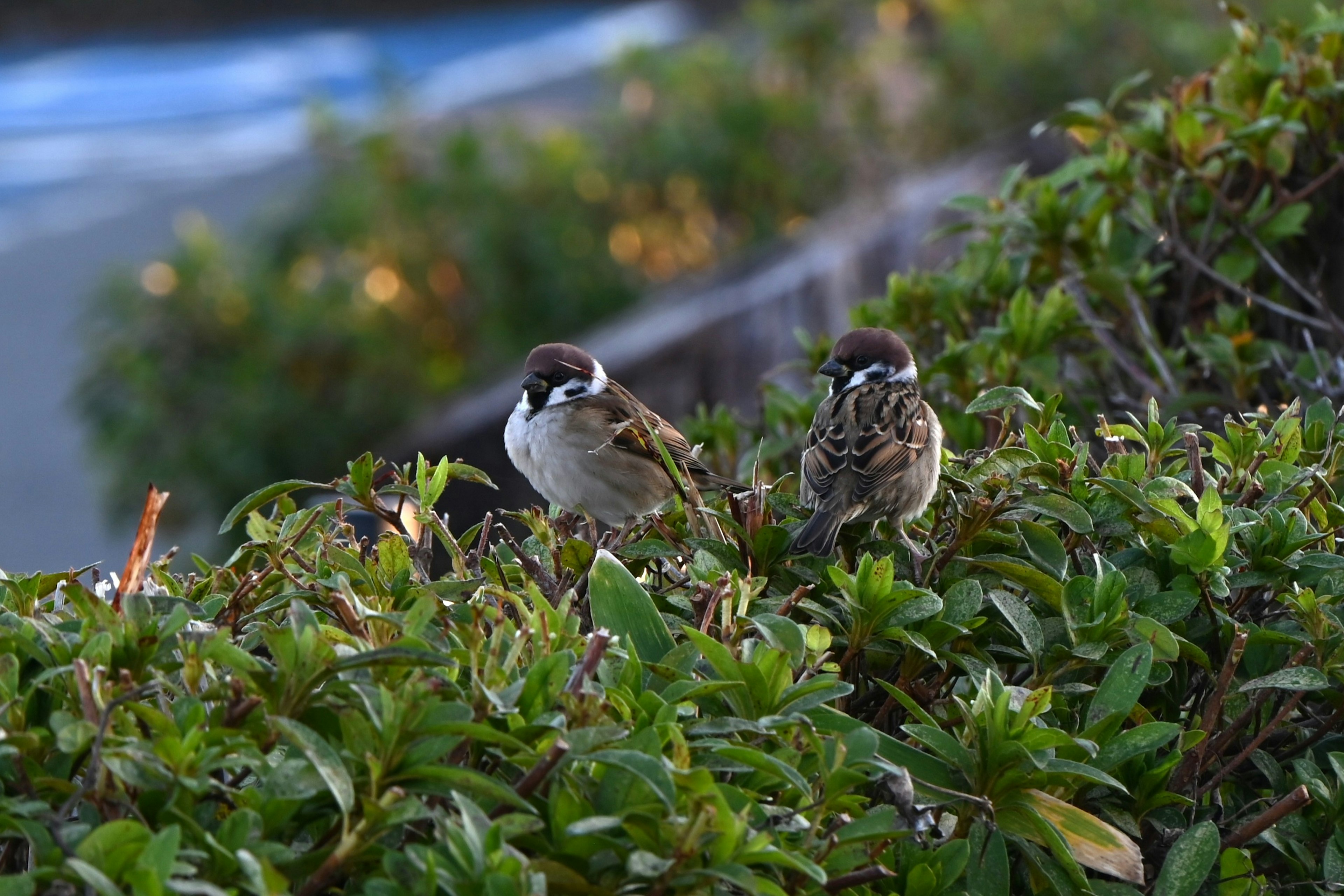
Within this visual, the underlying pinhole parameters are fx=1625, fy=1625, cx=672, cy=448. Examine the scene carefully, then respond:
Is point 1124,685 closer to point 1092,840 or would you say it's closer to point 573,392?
point 1092,840

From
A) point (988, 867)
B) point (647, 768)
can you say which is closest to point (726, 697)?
point (647, 768)

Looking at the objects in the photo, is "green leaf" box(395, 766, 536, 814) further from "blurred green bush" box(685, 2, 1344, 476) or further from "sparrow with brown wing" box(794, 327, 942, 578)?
"blurred green bush" box(685, 2, 1344, 476)

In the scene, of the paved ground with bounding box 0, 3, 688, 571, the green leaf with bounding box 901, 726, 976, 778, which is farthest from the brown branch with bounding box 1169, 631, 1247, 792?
the paved ground with bounding box 0, 3, 688, 571

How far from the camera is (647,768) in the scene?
1.48 metres

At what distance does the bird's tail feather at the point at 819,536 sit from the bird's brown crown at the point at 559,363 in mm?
1458

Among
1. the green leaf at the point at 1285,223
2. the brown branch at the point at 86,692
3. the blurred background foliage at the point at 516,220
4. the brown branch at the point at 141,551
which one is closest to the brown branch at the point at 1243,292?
the green leaf at the point at 1285,223

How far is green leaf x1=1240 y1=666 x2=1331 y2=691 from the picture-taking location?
6.25ft

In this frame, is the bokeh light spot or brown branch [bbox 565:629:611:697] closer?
brown branch [bbox 565:629:611:697]

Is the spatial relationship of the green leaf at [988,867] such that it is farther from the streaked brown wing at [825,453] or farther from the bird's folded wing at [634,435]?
the bird's folded wing at [634,435]

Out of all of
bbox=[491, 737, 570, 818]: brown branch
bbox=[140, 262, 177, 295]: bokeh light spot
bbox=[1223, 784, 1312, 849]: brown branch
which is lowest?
bbox=[1223, 784, 1312, 849]: brown branch

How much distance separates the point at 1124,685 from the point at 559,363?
2178mm

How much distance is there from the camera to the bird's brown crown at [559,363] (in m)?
3.83

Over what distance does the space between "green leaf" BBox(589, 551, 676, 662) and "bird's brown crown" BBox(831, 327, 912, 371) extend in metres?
1.34

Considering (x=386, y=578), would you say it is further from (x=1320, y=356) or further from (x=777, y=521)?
(x=1320, y=356)
